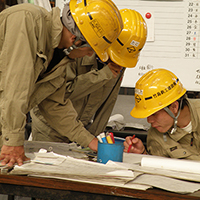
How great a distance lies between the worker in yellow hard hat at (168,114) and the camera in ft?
5.95

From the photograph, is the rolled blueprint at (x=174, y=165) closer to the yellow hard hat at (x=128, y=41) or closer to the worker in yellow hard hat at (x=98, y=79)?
the worker in yellow hard hat at (x=98, y=79)

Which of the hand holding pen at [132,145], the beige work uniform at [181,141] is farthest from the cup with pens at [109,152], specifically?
the beige work uniform at [181,141]

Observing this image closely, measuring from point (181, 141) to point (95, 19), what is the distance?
94cm

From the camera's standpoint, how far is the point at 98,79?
2303mm

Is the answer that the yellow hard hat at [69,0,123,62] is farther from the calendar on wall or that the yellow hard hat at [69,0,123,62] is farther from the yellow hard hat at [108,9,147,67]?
the calendar on wall

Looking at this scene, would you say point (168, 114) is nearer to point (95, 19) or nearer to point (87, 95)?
point (95, 19)

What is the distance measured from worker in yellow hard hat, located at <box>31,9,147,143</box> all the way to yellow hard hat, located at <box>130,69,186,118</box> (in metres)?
0.48

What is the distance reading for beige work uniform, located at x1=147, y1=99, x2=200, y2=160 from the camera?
1833 mm

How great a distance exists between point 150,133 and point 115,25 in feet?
2.55

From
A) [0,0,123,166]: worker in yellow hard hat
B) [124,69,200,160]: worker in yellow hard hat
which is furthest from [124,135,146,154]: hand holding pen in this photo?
[0,0,123,166]: worker in yellow hard hat

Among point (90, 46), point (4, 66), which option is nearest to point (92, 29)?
point (90, 46)

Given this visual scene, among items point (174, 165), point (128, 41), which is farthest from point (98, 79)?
point (174, 165)

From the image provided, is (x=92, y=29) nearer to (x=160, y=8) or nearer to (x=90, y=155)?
(x=90, y=155)

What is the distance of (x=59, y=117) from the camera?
1.85 meters
